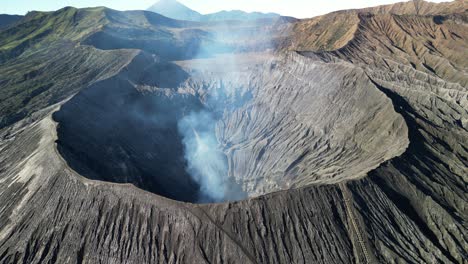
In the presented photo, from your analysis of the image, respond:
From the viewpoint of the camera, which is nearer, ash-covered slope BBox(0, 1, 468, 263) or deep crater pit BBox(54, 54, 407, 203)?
ash-covered slope BBox(0, 1, 468, 263)

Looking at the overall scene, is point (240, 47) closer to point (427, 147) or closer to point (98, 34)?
point (98, 34)

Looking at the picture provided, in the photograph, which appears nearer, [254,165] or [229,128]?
[254,165]

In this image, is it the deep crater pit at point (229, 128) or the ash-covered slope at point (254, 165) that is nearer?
the ash-covered slope at point (254, 165)

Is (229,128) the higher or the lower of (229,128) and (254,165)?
the higher

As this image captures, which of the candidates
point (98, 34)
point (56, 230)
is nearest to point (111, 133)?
point (56, 230)

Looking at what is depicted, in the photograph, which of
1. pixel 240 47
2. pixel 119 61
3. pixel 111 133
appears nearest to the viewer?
pixel 111 133
